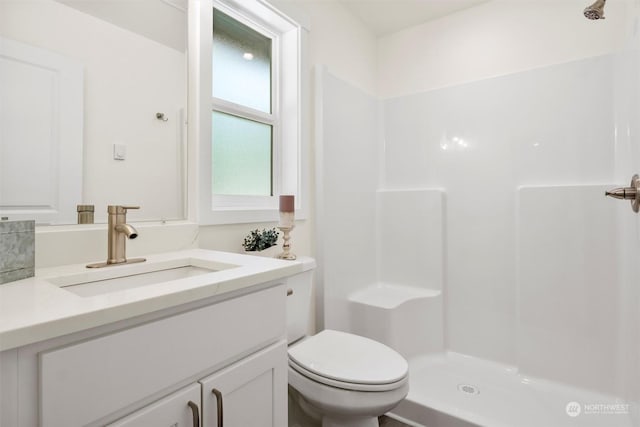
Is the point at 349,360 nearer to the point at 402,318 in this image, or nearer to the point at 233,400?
the point at 233,400

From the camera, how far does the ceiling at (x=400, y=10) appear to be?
213 centimetres

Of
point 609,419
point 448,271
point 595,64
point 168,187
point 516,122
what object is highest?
point 595,64

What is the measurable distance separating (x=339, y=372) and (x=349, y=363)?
8 centimetres

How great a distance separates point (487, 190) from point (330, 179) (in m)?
1.00

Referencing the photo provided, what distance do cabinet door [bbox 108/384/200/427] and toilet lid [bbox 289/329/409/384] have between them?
59 centimetres

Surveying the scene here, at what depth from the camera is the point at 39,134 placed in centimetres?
95

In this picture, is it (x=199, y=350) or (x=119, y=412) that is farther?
(x=199, y=350)

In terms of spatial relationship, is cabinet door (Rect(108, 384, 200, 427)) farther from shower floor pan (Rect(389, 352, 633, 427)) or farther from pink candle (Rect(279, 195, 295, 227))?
shower floor pan (Rect(389, 352, 633, 427))

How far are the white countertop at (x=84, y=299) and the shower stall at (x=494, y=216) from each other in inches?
43.6

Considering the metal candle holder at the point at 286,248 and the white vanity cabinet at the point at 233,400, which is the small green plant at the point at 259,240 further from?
the white vanity cabinet at the point at 233,400

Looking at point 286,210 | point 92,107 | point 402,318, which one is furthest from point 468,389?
point 92,107

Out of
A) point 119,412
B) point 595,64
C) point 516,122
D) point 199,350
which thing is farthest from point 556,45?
point 119,412

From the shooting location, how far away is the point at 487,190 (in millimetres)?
2111

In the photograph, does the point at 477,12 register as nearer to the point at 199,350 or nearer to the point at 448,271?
the point at 448,271
